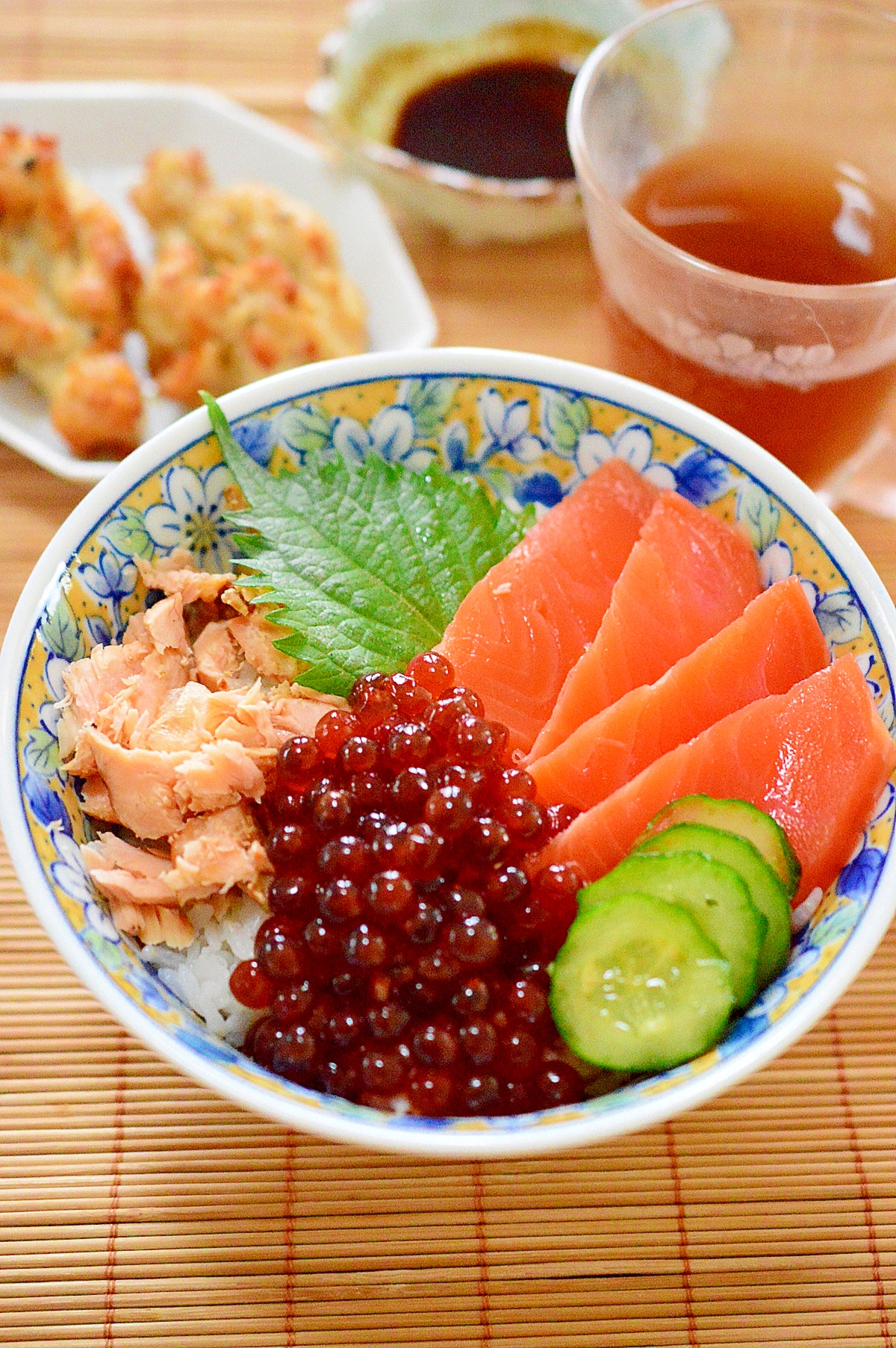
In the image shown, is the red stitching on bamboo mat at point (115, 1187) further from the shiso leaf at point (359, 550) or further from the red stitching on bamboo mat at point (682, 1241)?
the red stitching on bamboo mat at point (682, 1241)

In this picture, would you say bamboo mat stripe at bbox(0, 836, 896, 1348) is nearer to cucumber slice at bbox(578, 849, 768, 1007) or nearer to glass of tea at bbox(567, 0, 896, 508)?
cucumber slice at bbox(578, 849, 768, 1007)

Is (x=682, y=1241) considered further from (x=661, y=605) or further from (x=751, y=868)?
(x=661, y=605)

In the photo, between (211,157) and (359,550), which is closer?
(359,550)

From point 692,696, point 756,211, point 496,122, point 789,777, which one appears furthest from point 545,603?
point 496,122

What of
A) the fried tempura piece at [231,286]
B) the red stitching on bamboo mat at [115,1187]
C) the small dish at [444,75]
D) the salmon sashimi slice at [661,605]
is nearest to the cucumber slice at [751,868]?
the salmon sashimi slice at [661,605]

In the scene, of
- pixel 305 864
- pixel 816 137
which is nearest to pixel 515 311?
pixel 816 137

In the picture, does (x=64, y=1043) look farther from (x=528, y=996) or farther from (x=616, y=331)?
(x=616, y=331)
